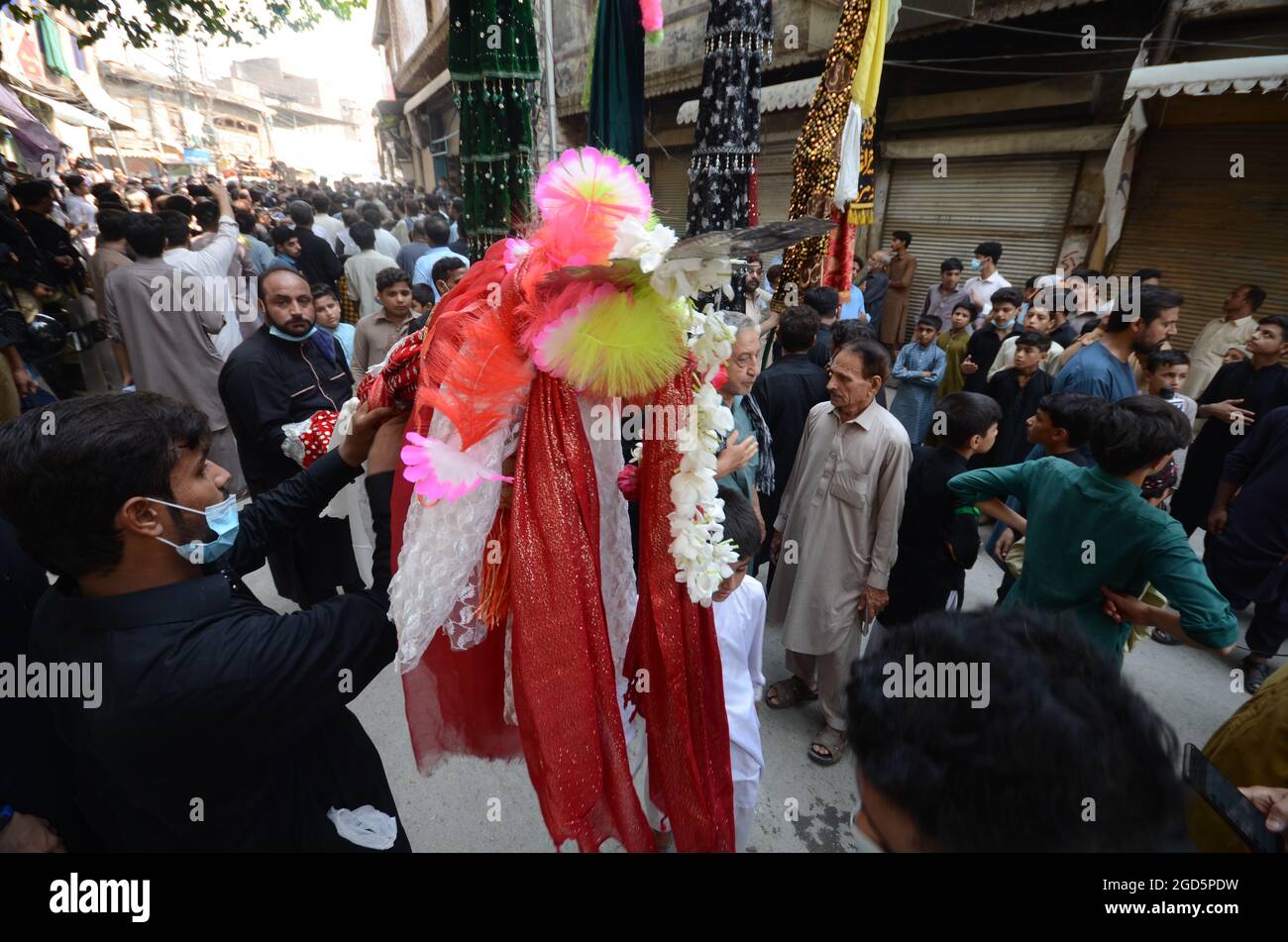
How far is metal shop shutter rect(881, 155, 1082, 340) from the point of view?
25.5 feet

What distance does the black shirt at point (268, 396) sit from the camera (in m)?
3.04

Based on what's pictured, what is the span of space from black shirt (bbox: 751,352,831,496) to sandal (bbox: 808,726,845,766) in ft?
4.83

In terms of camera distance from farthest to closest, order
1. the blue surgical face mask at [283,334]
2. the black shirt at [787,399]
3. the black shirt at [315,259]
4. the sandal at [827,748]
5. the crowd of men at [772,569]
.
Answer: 1. the black shirt at [315,259]
2. the black shirt at [787,399]
3. the blue surgical face mask at [283,334]
4. the sandal at [827,748]
5. the crowd of men at [772,569]

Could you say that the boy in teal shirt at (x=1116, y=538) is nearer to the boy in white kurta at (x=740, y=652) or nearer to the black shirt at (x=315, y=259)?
the boy in white kurta at (x=740, y=652)

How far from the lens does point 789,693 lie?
11.1 ft

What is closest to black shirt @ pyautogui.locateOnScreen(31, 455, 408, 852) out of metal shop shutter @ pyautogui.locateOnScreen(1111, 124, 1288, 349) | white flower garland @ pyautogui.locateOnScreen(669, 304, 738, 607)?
white flower garland @ pyautogui.locateOnScreen(669, 304, 738, 607)

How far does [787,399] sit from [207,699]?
318 centimetres

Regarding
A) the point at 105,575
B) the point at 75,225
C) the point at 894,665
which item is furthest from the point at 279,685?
the point at 75,225

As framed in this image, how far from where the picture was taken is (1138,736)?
2.82 feet

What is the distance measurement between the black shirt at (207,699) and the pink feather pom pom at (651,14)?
8.39 feet

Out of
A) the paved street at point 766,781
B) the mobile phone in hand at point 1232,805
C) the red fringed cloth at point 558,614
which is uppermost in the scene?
the red fringed cloth at point 558,614

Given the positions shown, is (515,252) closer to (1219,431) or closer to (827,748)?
(827,748)

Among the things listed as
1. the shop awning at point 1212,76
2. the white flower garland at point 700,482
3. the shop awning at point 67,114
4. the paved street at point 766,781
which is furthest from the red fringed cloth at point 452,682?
the shop awning at point 67,114

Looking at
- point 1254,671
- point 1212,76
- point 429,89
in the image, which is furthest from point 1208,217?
point 429,89
